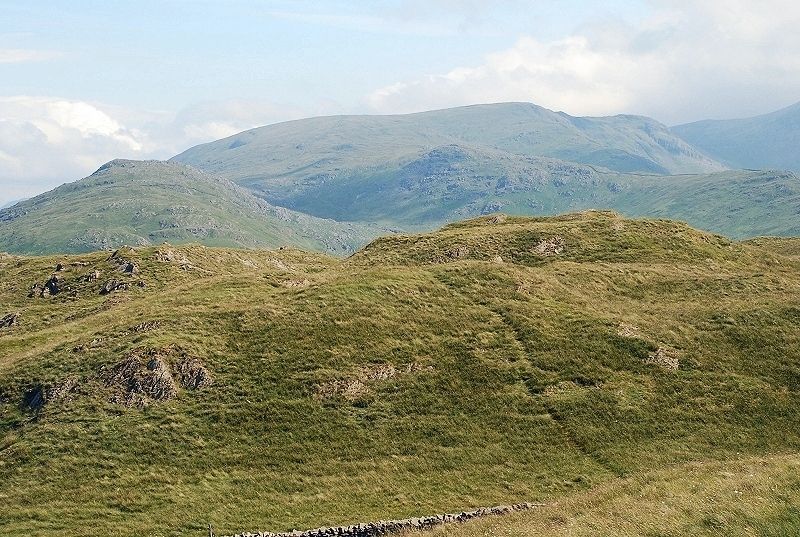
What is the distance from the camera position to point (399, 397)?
47.4 metres

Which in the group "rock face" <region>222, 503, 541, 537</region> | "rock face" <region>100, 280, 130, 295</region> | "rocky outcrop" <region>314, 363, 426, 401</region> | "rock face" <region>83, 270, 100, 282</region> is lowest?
"rock face" <region>222, 503, 541, 537</region>

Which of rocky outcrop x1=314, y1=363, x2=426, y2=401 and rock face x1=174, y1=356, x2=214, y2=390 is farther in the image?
rock face x1=174, y1=356, x2=214, y2=390

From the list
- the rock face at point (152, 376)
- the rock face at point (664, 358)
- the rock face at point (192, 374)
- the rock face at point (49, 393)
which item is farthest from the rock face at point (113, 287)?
the rock face at point (664, 358)

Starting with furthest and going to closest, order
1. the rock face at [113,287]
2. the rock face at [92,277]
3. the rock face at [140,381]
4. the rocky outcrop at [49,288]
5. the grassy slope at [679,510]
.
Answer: the rock face at [92,277], the rocky outcrop at [49,288], the rock face at [113,287], the rock face at [140,381], the grassy slope at [679,510]

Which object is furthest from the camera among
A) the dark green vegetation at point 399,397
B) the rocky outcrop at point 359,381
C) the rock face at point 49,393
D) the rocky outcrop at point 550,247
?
the rocky outcrop at point 550,247

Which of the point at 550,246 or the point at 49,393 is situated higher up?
the point at 550,246

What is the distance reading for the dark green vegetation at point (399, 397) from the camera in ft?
121

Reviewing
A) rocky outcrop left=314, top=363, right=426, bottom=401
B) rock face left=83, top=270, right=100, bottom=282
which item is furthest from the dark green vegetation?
rock face left=83, top=270, right=100, bottom=282

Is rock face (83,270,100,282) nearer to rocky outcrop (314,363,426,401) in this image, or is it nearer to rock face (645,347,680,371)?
rocky outcrop (314,363,426,401)

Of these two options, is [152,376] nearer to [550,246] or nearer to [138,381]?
[138,381]

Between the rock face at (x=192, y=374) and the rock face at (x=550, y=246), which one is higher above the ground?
the rock face at (x=550, y=246)

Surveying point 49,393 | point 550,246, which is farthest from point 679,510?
point 550,246

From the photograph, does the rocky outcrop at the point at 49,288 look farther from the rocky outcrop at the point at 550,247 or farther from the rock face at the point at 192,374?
the rocky outcrop at the point at 550,247

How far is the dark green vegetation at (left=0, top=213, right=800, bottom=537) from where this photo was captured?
36.8 metres
